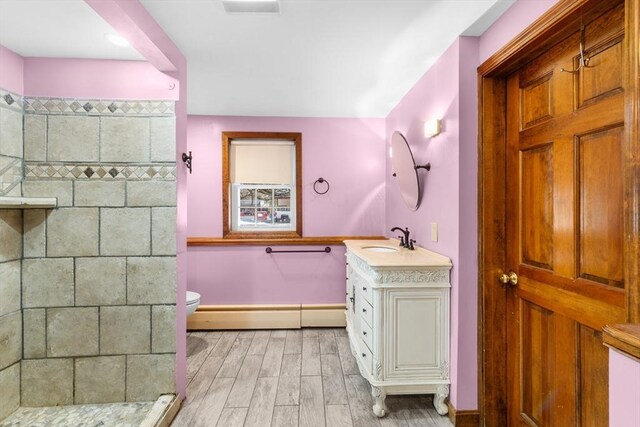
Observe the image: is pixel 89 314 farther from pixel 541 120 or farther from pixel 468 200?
pixel 541 120

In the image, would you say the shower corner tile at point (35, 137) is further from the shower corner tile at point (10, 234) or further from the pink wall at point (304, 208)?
the pink wall at point (304, 208)

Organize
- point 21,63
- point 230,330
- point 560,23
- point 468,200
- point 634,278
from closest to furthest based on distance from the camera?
point 634,278 < point 560,23 < point 468,200 < point 21,63 < point 230,330

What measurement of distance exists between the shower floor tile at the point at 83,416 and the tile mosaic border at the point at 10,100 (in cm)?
184

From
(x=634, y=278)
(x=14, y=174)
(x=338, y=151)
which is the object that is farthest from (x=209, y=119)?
Result: (x=634, y=278)

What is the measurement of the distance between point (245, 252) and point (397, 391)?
6.79ft

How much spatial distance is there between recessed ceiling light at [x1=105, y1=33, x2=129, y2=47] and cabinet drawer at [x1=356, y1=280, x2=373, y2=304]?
2074 mm

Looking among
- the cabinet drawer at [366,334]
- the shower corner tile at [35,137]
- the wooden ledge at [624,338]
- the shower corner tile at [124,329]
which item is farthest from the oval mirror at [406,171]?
the shower corner tile at [35,137]

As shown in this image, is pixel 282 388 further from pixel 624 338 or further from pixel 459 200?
pixel 624 338

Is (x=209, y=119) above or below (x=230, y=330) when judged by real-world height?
above

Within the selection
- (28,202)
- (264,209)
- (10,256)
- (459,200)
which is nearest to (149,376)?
(10,256)

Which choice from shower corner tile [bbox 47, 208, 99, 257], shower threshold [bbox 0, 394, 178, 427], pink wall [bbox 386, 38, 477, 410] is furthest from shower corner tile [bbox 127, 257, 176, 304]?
pink wall [bbox 386, 38, 477, 410]

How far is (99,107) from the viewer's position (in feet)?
6.32

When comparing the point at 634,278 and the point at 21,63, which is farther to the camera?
the point at 21,63

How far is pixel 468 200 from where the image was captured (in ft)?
5.88
